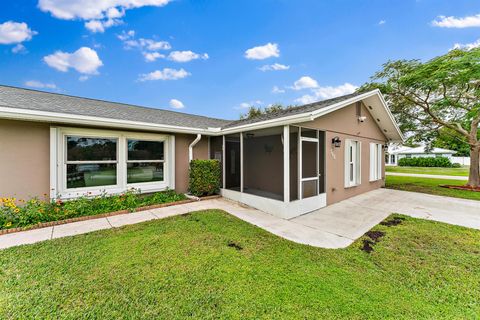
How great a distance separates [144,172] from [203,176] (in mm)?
2177

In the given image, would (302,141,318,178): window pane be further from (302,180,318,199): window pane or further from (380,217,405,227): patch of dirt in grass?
(380,217,405,227): patch of dirt in grass

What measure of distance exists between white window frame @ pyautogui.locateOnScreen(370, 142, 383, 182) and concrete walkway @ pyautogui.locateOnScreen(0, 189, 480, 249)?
1886 mm

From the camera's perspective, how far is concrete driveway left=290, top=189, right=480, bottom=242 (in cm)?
539

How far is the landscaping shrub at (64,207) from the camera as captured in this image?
491 cm

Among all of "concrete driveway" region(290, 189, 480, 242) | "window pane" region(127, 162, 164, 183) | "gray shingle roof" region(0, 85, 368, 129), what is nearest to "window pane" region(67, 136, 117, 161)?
"window pane" region(127, 162, 164, 183)

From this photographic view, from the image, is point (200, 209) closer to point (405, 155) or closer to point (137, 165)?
point (137, 165)

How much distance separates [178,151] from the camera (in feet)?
26.6

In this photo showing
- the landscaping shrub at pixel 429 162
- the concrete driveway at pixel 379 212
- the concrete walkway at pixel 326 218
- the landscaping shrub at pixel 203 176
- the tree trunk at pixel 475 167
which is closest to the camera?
the concrete walkway at pixel 326 218

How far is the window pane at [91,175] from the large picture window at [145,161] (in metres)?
0.54

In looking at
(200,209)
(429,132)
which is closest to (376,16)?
(429,132)

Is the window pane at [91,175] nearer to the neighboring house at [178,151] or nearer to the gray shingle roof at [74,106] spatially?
the neighboring house at [178,151]

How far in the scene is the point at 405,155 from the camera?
3741 cm

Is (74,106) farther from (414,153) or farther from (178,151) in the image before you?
(414,153)

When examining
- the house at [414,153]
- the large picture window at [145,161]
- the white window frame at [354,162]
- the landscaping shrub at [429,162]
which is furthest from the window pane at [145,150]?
the house at [414,153]
